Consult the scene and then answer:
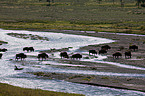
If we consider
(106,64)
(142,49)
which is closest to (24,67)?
(106,64)

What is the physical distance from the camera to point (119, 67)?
33.2m

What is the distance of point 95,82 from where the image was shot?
87.0 feet

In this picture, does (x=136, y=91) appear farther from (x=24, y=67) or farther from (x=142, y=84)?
(x=24, y=67)

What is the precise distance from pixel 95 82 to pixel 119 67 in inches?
289

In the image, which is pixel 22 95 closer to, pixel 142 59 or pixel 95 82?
pixel 95 82

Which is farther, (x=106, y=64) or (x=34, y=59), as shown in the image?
(x=34, y=59)

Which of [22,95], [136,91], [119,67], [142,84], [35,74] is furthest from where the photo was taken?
[119,67]

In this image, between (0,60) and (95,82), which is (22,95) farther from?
(0,60)

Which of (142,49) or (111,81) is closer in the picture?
(111,81)

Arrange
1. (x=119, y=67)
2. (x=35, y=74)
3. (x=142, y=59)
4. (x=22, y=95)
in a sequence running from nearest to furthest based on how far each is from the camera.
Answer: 1. (x=22, y=95)
2. (x=35, y=74)
3. (x=119, y=67)
4. (x=142, y=59)

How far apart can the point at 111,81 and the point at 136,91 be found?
11.7 feet

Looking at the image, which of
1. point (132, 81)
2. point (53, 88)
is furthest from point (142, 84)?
point (53, 88)

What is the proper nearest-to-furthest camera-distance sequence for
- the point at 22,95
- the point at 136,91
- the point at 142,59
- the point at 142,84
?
the point at 22,95
the point at 136,91
the point at 142,84
the point at 142,59

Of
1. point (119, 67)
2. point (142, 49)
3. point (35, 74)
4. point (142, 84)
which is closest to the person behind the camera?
point (142, 84)
